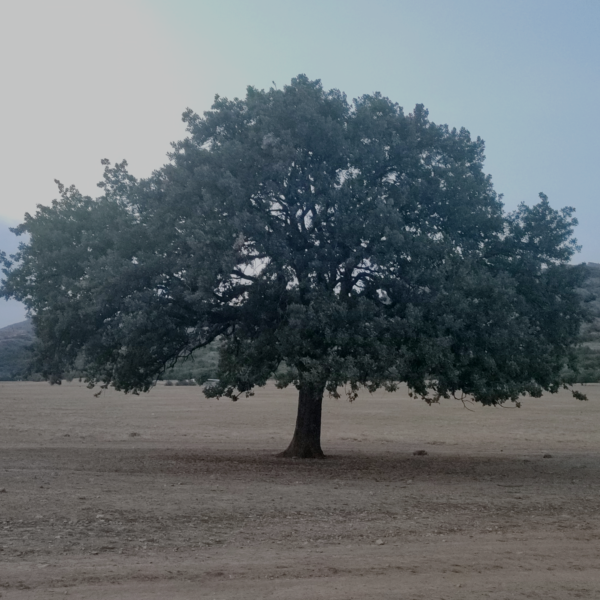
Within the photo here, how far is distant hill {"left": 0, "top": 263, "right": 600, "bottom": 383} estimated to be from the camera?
1962 centimetres

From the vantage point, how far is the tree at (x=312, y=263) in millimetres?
15164

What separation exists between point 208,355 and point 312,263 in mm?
75817

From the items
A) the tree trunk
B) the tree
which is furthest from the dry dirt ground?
the tree

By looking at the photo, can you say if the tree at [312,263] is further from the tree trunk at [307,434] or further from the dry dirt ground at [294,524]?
the dry dirt ground at [294,524]

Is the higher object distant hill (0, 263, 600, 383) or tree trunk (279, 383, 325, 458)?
distant hill (0, 263, 600, 383)

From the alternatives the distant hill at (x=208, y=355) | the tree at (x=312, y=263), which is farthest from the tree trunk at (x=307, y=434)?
the distant hill at (x=208, y=355)

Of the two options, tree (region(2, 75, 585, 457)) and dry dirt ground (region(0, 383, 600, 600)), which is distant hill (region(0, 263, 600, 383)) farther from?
dry dirt ground (region(0, 383, 600, 600))

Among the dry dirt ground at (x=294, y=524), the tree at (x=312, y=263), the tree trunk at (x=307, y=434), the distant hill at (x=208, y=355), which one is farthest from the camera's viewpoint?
the tree trunk at (x=307, y=434)

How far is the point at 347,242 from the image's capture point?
51.8ft

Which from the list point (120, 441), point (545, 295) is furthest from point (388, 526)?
point (120, 441)

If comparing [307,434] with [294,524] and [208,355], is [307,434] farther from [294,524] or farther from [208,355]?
[208,355]

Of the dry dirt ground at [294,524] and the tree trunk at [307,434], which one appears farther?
the tree trunk at [307,434]

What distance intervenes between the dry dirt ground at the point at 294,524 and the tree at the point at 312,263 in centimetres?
220

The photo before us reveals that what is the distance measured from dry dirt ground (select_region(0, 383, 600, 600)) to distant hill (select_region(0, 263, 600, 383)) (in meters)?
2.66
